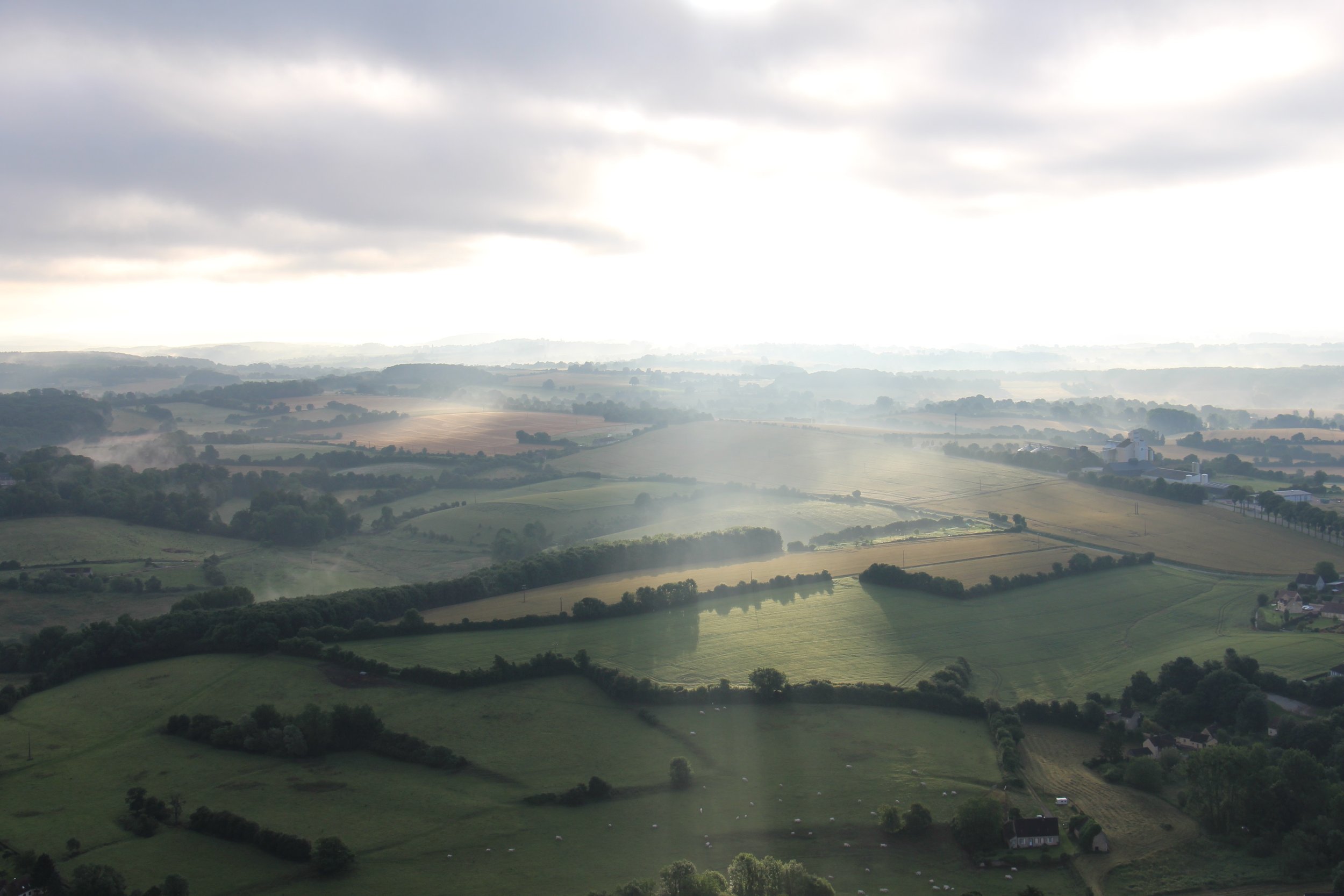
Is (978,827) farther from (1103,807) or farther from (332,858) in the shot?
(332,858)

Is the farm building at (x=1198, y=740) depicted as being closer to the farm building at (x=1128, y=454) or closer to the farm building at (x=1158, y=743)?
the farm building at (x=1158, y=743)

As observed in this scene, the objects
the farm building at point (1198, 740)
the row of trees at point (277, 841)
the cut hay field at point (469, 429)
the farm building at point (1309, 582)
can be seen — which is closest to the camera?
the row of trees at point (277, 841)

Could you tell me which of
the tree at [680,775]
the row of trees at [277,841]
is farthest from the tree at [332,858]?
the tree at [680,775]

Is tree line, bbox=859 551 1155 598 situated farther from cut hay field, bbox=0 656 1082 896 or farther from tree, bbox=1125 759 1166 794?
tree, bbox=1125 759 1166 794

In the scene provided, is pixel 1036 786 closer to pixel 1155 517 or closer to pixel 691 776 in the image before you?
pixel 691 776

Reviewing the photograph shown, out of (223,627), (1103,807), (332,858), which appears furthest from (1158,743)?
(223,627)

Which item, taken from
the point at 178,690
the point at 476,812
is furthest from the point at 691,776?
the point at 178,690
